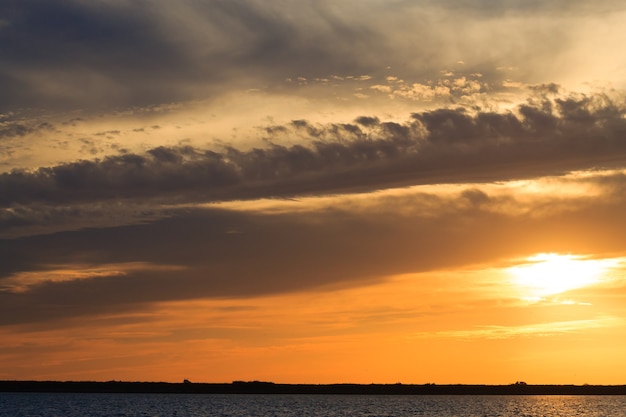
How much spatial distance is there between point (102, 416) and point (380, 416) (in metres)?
53.6

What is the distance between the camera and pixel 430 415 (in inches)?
7653

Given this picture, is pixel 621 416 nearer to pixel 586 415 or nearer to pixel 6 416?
pixel 586 415

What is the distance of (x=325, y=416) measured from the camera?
188750 mm

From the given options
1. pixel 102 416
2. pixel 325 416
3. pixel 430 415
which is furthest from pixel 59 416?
pixel 430 415

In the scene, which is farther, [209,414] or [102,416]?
[209,414]

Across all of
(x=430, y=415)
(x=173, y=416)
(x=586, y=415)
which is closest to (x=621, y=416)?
(x=586, y=415)

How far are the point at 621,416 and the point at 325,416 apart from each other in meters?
60.8

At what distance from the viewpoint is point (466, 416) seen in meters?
191

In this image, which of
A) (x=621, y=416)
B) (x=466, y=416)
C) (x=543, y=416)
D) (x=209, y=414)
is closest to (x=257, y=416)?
(x=209, y=414)

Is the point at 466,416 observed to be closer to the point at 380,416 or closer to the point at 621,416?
the point at 380,416

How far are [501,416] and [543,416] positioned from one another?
1315 centimetres

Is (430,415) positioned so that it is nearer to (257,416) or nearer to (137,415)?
(257,416)

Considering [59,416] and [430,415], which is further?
[430,415]

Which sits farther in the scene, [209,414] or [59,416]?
[209,414]
